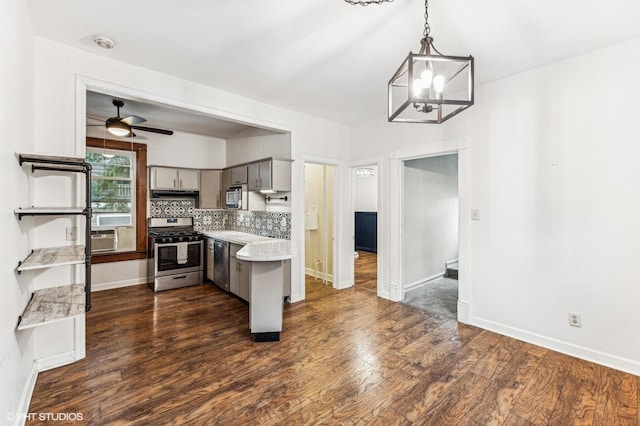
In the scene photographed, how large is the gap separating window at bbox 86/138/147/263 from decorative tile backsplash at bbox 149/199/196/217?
0.18 m

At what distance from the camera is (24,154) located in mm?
2010

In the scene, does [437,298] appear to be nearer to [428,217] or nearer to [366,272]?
[428,217]

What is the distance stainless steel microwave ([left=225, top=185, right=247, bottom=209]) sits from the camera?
477cm

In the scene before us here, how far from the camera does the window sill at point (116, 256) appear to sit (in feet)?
15.4

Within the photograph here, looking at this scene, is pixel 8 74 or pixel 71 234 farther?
pixel 71 234

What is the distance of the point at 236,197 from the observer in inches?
194

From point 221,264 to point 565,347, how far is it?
4.46 m

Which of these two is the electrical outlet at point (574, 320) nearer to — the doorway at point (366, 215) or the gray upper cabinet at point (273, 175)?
the gray upper cabinet at point (273, 175)

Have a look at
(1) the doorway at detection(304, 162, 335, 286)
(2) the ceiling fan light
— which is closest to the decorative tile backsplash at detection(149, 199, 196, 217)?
(2) the ceiling fan light

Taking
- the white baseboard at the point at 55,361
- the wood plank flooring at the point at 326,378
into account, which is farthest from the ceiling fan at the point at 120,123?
the white baseboard at the point at 55,361

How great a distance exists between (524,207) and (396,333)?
194 centimetres

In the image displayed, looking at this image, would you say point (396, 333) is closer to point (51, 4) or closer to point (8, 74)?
point (8, 74)

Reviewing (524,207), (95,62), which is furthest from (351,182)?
(95,62)

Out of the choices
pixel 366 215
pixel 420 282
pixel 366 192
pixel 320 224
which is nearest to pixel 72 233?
pixel 320 224
